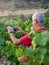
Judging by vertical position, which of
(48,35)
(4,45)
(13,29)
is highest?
(48,35)

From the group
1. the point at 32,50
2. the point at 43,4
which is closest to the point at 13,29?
the point at 32,50

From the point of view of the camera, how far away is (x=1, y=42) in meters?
4.73

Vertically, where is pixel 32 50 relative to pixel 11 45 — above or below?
above

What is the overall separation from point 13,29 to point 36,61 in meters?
0.97

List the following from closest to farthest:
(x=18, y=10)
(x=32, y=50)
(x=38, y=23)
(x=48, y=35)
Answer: (x=48, y=35) < (x=32, y=50) < (x=38, y=23) < (x=18, y=10)

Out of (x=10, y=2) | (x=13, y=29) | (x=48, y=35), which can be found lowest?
(x=10, y=2)

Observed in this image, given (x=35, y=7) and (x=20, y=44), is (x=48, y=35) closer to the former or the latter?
(x=20, y=44)

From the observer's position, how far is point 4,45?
5.11m

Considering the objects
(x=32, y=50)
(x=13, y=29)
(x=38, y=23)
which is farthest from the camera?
(x=13, y=29)

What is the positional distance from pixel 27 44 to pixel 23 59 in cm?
32

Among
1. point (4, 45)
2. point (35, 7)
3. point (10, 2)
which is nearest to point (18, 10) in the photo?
point (35, 7)

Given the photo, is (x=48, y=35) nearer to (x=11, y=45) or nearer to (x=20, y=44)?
(x=20, y=44)

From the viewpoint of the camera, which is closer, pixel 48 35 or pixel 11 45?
pixel 48 35

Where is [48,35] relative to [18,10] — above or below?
above
